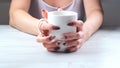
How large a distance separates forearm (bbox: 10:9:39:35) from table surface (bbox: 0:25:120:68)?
4 cm

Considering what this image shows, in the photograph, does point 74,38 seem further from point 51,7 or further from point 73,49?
point 51,7

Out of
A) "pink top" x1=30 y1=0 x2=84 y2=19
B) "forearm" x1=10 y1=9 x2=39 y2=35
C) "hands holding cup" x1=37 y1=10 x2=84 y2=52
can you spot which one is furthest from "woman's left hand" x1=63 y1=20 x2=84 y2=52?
"pink top" x1=30 y1=0 x2=84 y2=19

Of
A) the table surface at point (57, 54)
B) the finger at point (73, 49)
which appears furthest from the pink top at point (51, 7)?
the finger at point (73, 49)

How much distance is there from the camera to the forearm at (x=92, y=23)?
1.03m

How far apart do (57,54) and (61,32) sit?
0.30ft

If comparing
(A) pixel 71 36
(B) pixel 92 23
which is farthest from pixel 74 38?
(B) pixel 92 23

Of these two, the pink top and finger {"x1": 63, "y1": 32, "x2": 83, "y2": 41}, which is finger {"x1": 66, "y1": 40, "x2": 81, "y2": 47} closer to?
finger {"x1": 63, "y1": 32, "x2": 83, "y2": 41}

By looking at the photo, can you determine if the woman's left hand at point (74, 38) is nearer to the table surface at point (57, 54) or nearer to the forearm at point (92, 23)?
the table surface at point (57, 54)

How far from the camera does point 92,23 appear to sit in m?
1.12

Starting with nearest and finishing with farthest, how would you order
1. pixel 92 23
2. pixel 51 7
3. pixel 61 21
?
pixel 61 21, pixel 92 23, pixel 51 7

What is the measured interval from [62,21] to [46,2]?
65cm

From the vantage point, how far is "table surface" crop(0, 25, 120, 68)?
76 centimetres

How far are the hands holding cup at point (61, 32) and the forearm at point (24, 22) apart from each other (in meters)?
0.24

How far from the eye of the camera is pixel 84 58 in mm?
817
